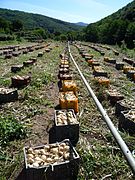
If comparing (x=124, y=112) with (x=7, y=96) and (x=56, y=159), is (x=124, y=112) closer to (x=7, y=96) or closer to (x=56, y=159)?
(x=56, y=159)

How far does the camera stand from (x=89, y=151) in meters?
5.72

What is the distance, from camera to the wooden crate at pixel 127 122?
679cm

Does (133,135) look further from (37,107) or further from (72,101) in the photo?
(37,107)

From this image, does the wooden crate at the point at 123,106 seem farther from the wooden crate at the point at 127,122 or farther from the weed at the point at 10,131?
the weed at the point at 10,131

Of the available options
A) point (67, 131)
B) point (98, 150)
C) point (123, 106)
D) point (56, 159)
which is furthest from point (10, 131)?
point (123, 106)

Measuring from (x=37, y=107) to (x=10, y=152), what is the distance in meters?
2.96

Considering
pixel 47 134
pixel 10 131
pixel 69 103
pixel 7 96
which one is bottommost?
pixel 47 134

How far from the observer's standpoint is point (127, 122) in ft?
22.5

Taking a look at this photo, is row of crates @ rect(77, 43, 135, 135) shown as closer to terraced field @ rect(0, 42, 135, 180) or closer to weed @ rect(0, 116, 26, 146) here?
terraced field @ rect(0, 42, 135, 180)

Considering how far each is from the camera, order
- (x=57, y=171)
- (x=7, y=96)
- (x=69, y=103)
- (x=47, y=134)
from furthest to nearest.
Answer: (x=7, y=96), (x=69, y=103), (x=47, y=134), (x=57, y=171)

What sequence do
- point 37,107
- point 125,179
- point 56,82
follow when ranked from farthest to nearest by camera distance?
point 56,82
point 37,107
point 125,179

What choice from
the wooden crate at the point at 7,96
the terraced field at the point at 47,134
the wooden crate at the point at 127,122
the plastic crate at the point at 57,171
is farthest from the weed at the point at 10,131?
the wooden crate at the point at 127,122

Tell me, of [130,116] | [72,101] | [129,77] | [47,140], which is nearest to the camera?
[47,140]

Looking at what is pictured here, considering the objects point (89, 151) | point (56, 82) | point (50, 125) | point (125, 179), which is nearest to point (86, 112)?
point (50, 125)
